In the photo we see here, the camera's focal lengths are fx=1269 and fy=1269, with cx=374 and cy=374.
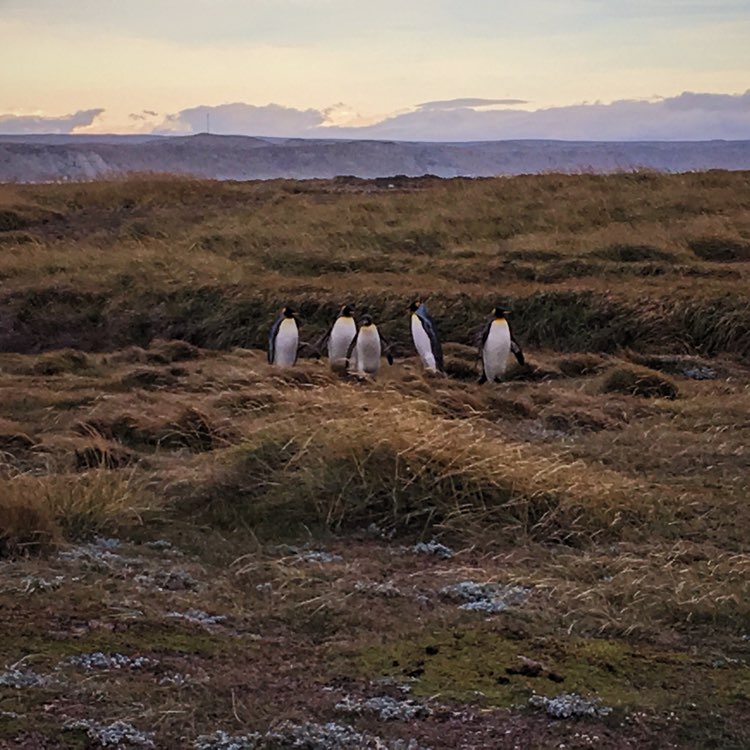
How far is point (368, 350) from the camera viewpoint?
11.4 meters

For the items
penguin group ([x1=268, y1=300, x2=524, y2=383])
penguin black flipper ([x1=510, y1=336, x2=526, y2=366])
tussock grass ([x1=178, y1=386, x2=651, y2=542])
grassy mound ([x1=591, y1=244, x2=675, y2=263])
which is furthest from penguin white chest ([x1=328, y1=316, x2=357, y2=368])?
tussock grass ([x1=178, y1=386, x2=651, y2=542])

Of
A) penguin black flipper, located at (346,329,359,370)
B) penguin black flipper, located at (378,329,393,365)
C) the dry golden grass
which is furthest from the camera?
the dry golden grass

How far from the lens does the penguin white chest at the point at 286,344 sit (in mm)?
12273

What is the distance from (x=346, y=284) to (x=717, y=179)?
901 cm

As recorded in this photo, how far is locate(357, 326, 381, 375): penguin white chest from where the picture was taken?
11.3 m

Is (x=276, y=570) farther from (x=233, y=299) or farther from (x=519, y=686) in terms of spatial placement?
(x=233, y=299)

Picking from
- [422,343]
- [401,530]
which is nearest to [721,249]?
[422,343]

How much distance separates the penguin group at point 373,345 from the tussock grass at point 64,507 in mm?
4090

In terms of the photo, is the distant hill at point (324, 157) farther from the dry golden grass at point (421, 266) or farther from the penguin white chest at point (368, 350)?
the penguin white chest at point (368, 350)

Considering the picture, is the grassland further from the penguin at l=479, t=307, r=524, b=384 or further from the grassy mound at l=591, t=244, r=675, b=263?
the grassy mound at l=591, t=244, r=675, b=263

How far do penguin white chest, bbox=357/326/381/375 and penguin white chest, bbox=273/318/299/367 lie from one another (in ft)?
3.30

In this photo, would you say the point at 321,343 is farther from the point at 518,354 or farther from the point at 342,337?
the point at 518,354

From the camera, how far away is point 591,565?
559 centimetres

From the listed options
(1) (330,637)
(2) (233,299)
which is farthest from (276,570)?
(2) (233,299)
